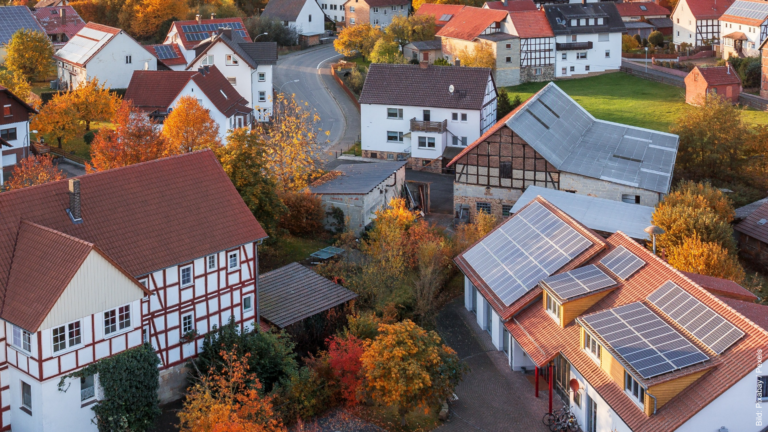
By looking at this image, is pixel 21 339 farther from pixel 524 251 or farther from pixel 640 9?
pixel 640 9

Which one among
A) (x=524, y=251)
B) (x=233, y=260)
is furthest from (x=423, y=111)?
(x=233, y=260)

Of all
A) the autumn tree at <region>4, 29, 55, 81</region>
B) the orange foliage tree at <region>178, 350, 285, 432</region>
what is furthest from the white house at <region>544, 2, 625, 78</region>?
the orange foliage tree at <region>178, 350, 285, 432</region>

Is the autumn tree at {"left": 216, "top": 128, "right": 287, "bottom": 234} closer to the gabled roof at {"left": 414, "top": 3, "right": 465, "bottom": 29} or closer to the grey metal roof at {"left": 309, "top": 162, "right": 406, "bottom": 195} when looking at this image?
the grey metal roof at {"left": 309, "top": 162, "right": 406, "bottom": 195}

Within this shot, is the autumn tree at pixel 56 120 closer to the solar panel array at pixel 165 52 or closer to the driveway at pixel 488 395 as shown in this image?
the solar panel array at pixel 165 52

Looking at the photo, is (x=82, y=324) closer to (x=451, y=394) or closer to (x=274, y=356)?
(x=274, y=356)

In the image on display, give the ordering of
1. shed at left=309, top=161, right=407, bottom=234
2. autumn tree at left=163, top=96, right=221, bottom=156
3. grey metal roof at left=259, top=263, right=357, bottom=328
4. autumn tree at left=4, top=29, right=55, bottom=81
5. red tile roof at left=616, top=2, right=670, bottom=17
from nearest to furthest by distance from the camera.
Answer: grey metal roof at left=259, top=263, right=357, bottom=328
autumn tree at left=163, top=96, right=221, bottom=156
shed at left=309, top=161, right=407, bottom=234
autumn tree at left=4, top=29, right=55, bottom=81
red tile roof at left=616, top=2, right=670, bottom=17

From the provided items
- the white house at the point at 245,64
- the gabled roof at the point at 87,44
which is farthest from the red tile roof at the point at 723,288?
the gabled roof at the point at 87,44
